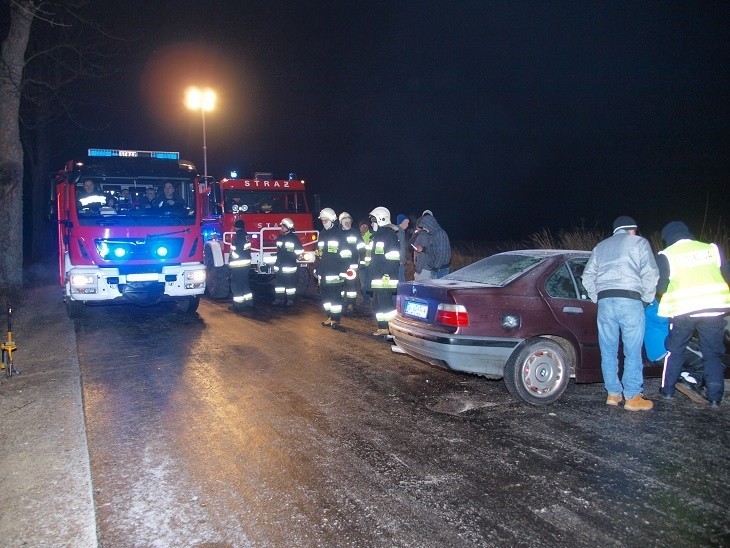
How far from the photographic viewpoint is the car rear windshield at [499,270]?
608cm

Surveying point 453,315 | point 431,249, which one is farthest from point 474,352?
point 431,249

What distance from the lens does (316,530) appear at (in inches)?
135

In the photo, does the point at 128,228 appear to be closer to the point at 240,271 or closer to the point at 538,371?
the point at 240,271

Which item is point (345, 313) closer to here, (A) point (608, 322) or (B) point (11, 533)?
(A) point (608, 322)

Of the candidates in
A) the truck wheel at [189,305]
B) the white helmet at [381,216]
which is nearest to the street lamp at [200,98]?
the truck wheel at [189,305]

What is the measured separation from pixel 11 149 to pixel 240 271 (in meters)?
7.07

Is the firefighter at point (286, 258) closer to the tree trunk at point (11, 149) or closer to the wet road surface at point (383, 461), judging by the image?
the wet road surface at point (383, 461)

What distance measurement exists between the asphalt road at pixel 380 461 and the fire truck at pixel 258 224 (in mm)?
7426

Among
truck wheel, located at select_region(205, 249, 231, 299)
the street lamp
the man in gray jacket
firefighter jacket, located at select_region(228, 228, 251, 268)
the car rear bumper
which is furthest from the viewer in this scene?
the street lamp

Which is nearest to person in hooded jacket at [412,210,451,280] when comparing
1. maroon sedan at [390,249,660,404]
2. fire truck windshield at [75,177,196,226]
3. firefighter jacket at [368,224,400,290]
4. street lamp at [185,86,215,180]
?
firefighter jacket at [368,224,400,290]

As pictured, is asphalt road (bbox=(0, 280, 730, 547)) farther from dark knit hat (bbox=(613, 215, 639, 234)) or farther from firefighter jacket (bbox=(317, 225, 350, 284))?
firefighter jacket (bbox=(317, 225, 350, 284))

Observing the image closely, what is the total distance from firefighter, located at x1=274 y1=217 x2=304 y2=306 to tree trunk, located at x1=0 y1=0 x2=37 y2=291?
22.6 feet

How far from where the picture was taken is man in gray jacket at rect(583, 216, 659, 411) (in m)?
5.49

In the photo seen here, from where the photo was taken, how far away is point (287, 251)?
12109 millimetres
